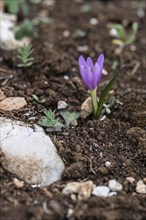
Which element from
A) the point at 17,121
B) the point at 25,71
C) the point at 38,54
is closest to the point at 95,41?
the point at 38,54

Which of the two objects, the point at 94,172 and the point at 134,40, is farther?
the point at 134,40

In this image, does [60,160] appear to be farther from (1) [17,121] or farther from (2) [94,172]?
(1) [17,121]

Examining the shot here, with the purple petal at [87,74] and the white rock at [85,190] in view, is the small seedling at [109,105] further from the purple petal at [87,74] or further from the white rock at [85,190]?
the white rock at [85,190]

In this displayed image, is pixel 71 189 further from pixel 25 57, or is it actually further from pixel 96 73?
pixel 25 57

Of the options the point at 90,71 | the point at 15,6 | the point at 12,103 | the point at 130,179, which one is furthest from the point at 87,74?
the point at 15,6

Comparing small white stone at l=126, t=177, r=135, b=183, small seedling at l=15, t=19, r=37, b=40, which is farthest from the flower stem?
small seedling at l=15, t=19, r=37, b=40

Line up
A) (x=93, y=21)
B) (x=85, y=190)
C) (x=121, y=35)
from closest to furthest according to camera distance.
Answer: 1. (x=85, y=190)
2. (x=121, y=35)
3. (x=93, y=21)

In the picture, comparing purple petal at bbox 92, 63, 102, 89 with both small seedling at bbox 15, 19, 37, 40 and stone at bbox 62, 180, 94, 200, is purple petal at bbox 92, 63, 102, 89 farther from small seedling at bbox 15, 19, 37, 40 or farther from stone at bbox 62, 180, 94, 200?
small seedling at bbox 15, 19, 37, 40
